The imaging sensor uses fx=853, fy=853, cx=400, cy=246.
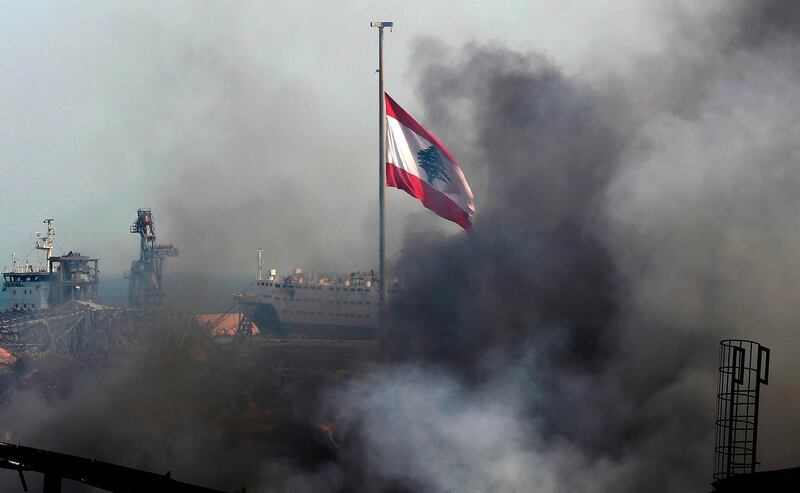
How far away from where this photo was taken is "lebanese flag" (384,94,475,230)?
93.2ft

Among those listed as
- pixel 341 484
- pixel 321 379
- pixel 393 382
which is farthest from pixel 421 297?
pixel 341 484

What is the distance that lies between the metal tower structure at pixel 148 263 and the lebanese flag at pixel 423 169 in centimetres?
3219

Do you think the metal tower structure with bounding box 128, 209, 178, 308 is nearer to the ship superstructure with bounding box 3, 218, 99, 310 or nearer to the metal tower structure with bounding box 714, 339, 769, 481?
the ship superstructure with bounding box 3, 218, 99, 310

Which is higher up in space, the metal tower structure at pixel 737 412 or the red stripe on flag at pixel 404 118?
the red stripe on flag at pixel 404 118

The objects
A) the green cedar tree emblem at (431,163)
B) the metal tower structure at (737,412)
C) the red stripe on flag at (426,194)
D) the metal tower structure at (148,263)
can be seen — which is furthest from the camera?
the metal tower structure at (148,263)

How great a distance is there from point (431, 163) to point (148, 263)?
111 ft

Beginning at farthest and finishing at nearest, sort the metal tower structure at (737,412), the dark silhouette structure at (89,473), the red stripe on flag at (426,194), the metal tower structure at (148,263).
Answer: the metal tower structure at (148,263)
the red stripe on flag at (426,194)
the metal tower structure at (737,412)
the dark silhouette structure at (89,473)

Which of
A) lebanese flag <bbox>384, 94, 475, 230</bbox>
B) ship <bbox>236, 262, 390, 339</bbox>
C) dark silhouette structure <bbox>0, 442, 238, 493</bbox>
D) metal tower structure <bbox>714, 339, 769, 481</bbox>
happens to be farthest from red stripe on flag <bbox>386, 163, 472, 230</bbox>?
ship <bbox>236, 262, 390, 339</bbox>

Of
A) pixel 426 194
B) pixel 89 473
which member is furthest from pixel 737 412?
pixel 89 473

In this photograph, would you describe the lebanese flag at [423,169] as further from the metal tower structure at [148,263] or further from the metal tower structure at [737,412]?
the metal tower structure at [148,263]

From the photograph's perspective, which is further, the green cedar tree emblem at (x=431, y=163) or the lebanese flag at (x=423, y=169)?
the green cedar tree emblem at (x=431, y=163)

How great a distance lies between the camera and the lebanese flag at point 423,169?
1118 inches

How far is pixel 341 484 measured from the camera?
27.9 meters

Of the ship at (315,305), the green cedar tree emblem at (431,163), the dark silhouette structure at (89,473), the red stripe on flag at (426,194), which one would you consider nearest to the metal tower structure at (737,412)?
the red stripe on flag at (426,194)
